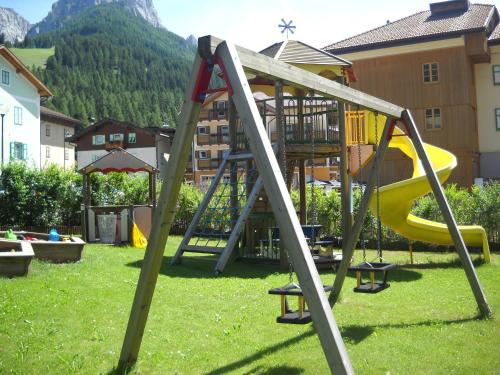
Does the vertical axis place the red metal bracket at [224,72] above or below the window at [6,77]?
below

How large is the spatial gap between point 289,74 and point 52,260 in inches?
314

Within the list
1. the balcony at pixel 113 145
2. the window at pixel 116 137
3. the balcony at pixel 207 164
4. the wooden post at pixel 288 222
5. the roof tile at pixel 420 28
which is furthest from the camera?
the window at pixel 116 137

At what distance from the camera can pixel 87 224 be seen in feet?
57.3

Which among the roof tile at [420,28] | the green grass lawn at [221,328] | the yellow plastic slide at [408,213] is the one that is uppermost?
the roof tile at [420,28]

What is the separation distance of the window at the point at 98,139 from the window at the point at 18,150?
1915cm

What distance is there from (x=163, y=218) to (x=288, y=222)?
1735 millimetres

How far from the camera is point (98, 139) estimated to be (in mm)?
63594

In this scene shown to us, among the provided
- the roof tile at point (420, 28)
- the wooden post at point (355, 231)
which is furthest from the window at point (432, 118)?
the wooden post at point (355, 231)

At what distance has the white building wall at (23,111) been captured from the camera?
136ft

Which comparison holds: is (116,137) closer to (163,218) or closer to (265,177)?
(163,218)

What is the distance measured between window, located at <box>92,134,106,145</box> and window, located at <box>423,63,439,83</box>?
42.1 m

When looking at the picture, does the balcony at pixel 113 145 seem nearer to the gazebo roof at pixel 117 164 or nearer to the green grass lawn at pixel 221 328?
the gazebo roof at pixel 117 164

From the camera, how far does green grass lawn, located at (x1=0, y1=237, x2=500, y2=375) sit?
5.57m

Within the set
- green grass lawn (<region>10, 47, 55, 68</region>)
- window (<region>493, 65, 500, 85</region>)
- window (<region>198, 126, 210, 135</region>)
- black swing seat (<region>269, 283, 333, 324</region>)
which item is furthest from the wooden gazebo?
green grass lawn (<region>10, 47, 55, 68</region>)
